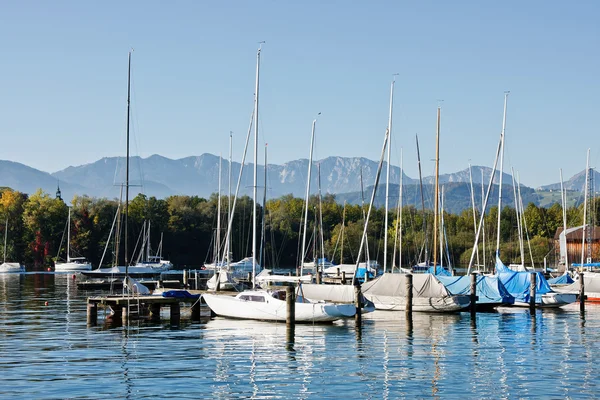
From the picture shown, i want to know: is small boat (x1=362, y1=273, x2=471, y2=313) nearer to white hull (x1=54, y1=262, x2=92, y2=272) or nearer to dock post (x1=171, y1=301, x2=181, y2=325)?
dock post (x1=171, y1=301, x2=181, y2=325)

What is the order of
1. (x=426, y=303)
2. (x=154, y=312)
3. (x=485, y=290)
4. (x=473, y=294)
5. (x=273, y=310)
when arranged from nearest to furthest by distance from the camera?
(x=273, y=310) → (x=154, y=312) → (x=473, y=294) → (x=426, y=303) → (x=485, y=290)

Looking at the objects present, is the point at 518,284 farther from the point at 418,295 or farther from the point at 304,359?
the point at 304,359

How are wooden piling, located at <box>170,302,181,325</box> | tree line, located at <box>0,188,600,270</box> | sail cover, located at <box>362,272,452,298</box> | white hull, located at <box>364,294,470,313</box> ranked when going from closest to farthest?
wooden piling, located at <box>170,302,181,325</box>, white hull, located at <box>364,294,470,313</box>, sail cover, located at <box>362,272,452,298</box>, tree line, located at <box>0,188,600,270</box>

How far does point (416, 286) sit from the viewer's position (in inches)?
2138

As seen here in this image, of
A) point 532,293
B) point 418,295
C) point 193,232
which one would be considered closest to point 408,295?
point 418,295

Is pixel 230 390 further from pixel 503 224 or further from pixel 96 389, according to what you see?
pixel 503 224

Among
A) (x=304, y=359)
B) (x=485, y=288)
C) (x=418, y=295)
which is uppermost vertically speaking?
(x=485, y=288)

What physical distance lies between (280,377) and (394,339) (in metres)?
11.7

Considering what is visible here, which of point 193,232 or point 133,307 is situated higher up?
point 193,232

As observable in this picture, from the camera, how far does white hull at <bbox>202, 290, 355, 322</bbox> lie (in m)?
45.8

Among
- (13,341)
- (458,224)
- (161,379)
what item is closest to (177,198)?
(458,224)

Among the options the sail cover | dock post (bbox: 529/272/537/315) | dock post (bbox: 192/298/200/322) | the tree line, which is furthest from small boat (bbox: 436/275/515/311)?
the tree line

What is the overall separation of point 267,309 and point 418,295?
12.0 meters

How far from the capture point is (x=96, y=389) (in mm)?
27797
